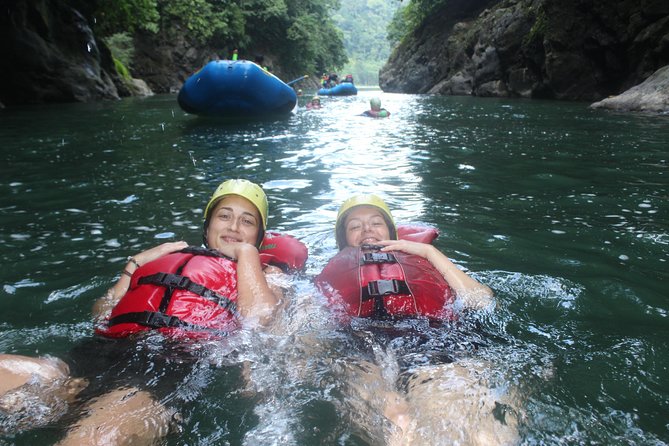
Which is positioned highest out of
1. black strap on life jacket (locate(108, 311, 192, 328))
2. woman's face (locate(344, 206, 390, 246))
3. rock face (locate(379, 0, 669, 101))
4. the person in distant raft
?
rock face (locate(379, 0, 669, 101))

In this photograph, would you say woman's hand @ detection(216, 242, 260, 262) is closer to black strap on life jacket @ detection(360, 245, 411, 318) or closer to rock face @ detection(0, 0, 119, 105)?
black strap on life jacket @ detection(360, 245, 411, 318)

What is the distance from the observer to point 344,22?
130 m

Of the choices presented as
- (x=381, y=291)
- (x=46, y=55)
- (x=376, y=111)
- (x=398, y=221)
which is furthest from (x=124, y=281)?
(x=46, y=55)

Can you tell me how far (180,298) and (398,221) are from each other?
2.71 meters

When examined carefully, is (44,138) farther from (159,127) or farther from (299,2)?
(299,2)

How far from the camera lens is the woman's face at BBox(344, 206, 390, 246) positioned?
358 centimetres

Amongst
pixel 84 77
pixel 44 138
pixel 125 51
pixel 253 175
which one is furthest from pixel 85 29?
pixel 253 175

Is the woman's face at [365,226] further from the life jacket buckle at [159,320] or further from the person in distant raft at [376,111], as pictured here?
the person in distant raft at [376,111]

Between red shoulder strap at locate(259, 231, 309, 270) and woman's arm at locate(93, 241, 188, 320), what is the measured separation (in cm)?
68

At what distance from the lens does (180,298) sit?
8.53 ft

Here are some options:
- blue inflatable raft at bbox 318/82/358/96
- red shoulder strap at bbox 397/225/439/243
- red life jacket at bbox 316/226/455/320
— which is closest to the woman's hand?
red life jacket at bbox 316/226/455/320

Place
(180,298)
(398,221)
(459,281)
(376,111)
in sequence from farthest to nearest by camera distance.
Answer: (376,111) → (398,221) → (459,281) → (180,298)

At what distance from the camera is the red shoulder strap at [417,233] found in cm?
368

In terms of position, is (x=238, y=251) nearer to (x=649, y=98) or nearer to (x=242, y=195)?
(x=242, y=195)
